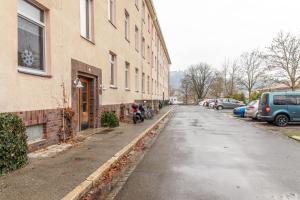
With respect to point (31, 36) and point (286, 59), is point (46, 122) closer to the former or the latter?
point (31, 36)

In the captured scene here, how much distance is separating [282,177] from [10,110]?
586cm

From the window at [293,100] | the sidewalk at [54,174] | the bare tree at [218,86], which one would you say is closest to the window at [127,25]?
the window at [293,100]

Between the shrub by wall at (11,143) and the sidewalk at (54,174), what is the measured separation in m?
0.18

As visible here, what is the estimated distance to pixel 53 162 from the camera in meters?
6.32

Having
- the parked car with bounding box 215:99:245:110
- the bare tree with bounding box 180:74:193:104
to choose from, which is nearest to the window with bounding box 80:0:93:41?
the parked car with bounding box 215:99:245:110

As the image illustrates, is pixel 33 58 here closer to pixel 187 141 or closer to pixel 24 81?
pixel 24 81

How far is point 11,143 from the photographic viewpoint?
551 cm

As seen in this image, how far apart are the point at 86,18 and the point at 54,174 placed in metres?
8.19

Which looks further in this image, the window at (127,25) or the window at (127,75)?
the window at (127,75)

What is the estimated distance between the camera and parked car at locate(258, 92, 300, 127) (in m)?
16.1

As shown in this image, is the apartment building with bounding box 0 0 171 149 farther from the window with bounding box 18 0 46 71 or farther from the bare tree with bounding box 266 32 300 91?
the bare tree with bounding box 266 32 300 91

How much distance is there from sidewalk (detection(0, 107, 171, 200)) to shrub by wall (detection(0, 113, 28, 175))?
0.60 ft

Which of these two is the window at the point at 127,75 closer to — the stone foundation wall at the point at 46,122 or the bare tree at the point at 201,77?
the stone foundation wall at the point at 46,122

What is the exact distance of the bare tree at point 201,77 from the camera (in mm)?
92562
